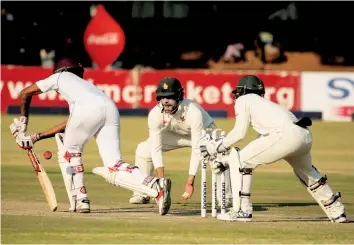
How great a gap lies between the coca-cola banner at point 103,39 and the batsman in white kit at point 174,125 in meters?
23.4

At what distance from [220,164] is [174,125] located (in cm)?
134

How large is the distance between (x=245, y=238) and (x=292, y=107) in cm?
2116

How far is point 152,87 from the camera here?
32406mm

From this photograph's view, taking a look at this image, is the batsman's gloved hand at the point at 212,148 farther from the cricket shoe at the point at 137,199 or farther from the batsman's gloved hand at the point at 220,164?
the cricket shoe at the point at 137,199

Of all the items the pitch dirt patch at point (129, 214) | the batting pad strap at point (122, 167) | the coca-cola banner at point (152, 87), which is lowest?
the coca-cola banner at point (152, 87)

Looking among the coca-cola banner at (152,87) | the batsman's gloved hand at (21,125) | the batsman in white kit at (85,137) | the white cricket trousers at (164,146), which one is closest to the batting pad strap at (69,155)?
the batsman in white kit at (85,137)

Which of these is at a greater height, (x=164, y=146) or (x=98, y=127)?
(x=98, y=127)

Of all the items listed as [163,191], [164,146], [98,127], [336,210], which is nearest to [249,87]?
[163,191]

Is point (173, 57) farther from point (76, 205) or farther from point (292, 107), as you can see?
point (76, 205)

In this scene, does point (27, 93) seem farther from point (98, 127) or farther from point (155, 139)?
point (155, 139)

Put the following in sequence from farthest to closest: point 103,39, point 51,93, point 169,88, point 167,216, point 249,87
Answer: point 103,39 < point 51,93 < point 169,88 < point 167,216 < point 249,87

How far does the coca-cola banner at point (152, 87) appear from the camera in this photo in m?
32.1

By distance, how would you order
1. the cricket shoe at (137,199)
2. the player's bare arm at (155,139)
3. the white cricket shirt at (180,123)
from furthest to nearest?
the cricket shoe at (137,199)
the player's bare arm at (155,139)
the white cricket shirt at (180,123)

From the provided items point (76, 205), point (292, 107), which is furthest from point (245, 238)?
point (292, 107)
